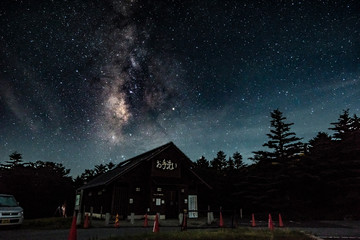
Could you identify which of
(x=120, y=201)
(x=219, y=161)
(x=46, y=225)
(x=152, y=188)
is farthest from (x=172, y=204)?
(x=219, y=161)

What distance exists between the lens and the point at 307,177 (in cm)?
2858

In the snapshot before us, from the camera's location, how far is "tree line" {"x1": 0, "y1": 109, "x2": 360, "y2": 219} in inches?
1080

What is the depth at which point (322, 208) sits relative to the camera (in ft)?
97.8

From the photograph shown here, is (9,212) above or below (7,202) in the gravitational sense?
below

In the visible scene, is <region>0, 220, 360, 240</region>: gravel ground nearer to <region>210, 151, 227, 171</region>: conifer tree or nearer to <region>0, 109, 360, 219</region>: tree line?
<region>0, 109, 360, 219</region>: tree line

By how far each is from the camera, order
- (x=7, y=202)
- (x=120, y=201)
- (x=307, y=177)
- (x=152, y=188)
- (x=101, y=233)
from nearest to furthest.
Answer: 1. (x=101, y=233)
2. (x=7, y=202)
3. (x=120, y=201)
4. (x=152, y=188)
5. (x=307, y=177)

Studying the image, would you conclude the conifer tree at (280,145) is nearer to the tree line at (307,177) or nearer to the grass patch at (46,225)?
the tree line at (307,177)

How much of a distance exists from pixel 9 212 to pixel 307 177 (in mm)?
27926

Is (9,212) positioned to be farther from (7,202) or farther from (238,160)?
(238,160)

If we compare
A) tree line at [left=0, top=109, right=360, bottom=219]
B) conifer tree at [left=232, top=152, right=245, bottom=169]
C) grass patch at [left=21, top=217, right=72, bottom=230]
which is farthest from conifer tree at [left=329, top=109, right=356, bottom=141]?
grass patch at [left=21, top=217, right=72, bottom=230]

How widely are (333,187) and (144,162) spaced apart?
70.7 ft

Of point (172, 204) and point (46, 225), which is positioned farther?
point (172, 204)

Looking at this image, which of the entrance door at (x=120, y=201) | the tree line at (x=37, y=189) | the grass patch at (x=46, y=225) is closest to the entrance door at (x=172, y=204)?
the entrance door at (x=120, y=201)

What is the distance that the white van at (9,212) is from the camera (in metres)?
13.0
